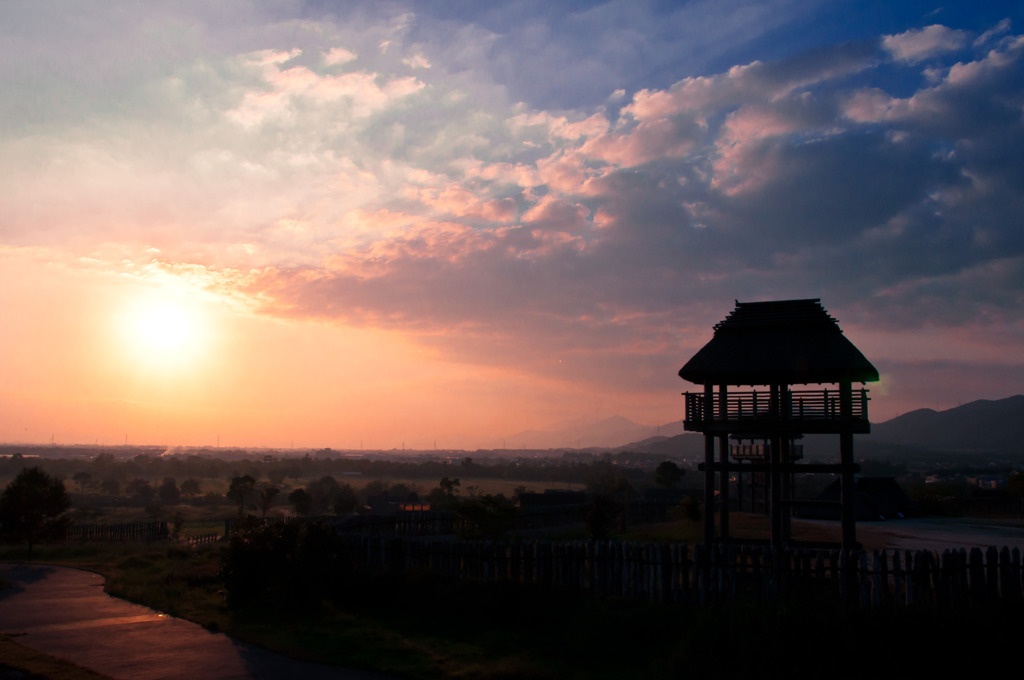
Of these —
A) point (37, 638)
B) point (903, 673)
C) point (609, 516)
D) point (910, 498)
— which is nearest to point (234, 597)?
point (37, 638)

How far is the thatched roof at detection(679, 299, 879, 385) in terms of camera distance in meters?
20.9

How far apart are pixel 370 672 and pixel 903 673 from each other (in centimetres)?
817

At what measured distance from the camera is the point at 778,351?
2162cm

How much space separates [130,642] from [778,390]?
59.1 feet

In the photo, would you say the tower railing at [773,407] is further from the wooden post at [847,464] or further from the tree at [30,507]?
the tree at [30,507]

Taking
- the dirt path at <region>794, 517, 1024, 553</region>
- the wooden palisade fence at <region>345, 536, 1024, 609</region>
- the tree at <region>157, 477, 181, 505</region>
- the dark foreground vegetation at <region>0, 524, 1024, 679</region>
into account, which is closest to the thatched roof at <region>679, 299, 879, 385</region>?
the wooden palisade fence at <region>345, 536, 1024, 609</region>

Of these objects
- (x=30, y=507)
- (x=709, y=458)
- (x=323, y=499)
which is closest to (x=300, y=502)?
(x=323, y=499)

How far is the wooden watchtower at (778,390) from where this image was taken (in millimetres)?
20469

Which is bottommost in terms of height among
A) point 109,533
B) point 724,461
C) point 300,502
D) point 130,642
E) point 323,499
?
point 323,499

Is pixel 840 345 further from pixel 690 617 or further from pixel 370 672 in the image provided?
pixel 370 672

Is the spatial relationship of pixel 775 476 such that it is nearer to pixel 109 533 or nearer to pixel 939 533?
pixel 939 533

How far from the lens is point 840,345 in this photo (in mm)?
21266

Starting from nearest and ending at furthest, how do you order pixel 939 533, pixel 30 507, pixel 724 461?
pixel 724 461
pixel 939 533
pixel 30 507

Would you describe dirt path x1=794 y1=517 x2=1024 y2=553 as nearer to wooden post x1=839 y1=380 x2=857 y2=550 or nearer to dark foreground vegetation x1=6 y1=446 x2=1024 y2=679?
wooden post x1=839 y1=380 x2=857 y2=550
